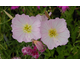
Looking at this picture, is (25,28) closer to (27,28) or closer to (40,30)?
(27,28)

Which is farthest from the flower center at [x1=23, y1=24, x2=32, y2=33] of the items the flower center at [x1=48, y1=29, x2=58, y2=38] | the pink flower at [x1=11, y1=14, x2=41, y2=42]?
the flower center at [x1=48, y1=29, x2=58, y2=38]

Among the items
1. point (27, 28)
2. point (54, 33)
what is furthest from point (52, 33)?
point (27, 28)

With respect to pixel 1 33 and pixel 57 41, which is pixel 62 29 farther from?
pixel 1 33

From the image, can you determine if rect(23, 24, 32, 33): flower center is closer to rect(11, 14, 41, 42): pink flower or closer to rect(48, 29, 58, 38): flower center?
rect(11, 14, 41, 42): pink flower

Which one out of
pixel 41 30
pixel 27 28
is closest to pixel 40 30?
pixel 41 30

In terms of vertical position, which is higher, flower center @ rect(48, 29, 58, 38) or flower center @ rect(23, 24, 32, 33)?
flower center @ rect(23, 24, 32, 33)

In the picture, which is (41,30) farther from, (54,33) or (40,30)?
(54,33)
